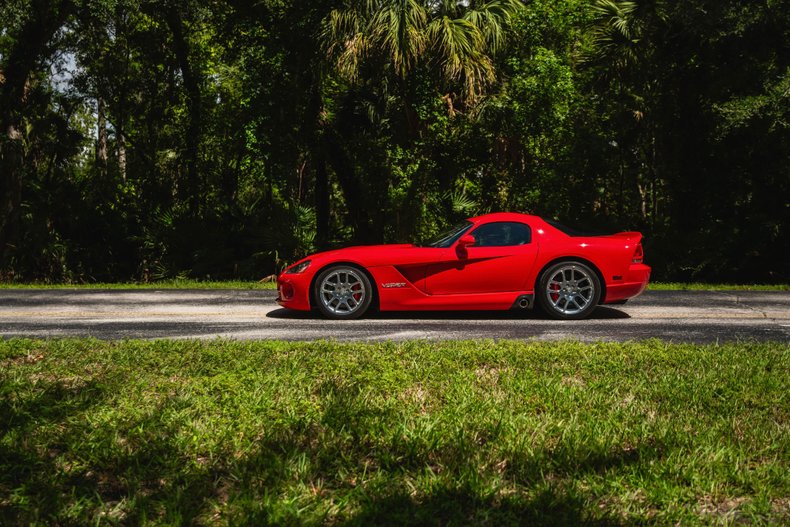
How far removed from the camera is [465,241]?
336 inches

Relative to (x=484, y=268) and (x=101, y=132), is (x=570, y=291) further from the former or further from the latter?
(x=101, y=132)

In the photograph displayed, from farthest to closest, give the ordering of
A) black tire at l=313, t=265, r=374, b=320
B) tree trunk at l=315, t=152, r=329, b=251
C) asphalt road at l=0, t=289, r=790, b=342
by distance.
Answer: tree trunk at l=315, t=152, r=329, b=251, black tire at l=313, t=265, r=374, b=320, asphalt road at l=0, t=289, r=790, b=342

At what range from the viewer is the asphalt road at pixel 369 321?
7605 millimetres

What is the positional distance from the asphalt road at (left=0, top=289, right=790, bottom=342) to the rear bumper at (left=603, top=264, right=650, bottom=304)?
0.30m

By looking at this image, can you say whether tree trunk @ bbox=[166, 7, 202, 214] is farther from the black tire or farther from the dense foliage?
the black tire

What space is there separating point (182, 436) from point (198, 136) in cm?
1733

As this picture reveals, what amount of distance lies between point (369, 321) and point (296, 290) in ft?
3.27

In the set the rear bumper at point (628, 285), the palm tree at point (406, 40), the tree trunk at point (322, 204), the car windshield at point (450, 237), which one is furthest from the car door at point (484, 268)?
the tree trunk at point (322, 204)

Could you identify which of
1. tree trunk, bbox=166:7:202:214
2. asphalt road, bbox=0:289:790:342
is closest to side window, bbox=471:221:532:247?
asphalt road, bbox=0:289:790:342

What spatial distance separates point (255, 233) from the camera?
1634 cm

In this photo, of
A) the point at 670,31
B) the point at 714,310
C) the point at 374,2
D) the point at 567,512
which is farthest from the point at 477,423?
the point at 670,31

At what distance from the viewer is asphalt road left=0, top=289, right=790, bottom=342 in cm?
761

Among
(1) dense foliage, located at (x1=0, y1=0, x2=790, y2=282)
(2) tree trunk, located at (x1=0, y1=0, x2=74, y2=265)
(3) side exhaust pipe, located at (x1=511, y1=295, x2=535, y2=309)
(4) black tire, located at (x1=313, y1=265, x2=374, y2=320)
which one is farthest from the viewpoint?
(2) tree trunk, located at (x1=0, y1=0, x2=74, y2=265)

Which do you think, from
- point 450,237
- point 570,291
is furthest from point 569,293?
point 450,237
